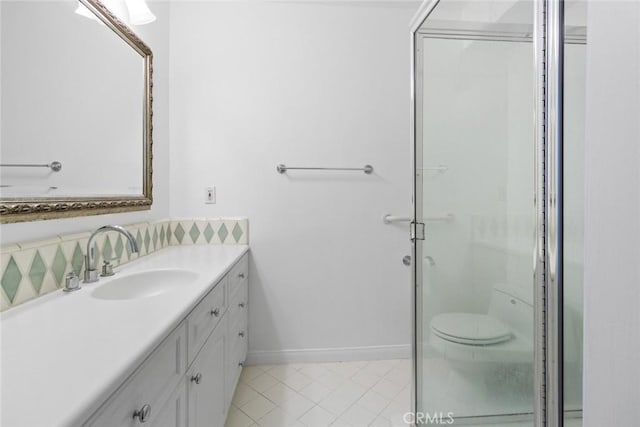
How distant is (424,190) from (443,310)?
1.70 ft

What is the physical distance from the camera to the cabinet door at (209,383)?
957 millimetres

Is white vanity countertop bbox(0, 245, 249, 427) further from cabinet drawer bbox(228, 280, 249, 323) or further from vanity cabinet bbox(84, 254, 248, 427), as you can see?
cabinet drawer bbox(228, 280, 249, 323)

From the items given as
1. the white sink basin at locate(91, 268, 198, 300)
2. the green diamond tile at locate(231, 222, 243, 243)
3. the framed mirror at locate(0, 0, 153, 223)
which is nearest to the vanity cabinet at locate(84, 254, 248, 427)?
the white sink basin at locate(91, 268, 198, 300)

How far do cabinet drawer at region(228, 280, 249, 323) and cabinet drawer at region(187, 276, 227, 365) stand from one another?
0.15m

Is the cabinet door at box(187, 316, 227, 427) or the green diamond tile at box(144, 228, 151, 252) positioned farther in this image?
the green diamond tile at box(144, 228, 151, 252)

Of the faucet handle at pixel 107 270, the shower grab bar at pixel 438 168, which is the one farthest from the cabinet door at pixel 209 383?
the shower grab bar at pixel 438 168

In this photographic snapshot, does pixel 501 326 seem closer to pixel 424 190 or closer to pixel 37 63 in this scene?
pixel 424 190

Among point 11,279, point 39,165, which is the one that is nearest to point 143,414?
point 11,279

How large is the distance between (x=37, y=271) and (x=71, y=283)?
0.33ft

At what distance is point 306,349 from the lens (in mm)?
2047

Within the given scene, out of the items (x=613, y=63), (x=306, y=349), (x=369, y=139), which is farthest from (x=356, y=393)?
(x=613, y=63)

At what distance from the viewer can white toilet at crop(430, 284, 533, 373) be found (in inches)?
32.4

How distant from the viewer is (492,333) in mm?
977

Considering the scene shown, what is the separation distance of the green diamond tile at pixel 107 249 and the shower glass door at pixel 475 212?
1348 mm
